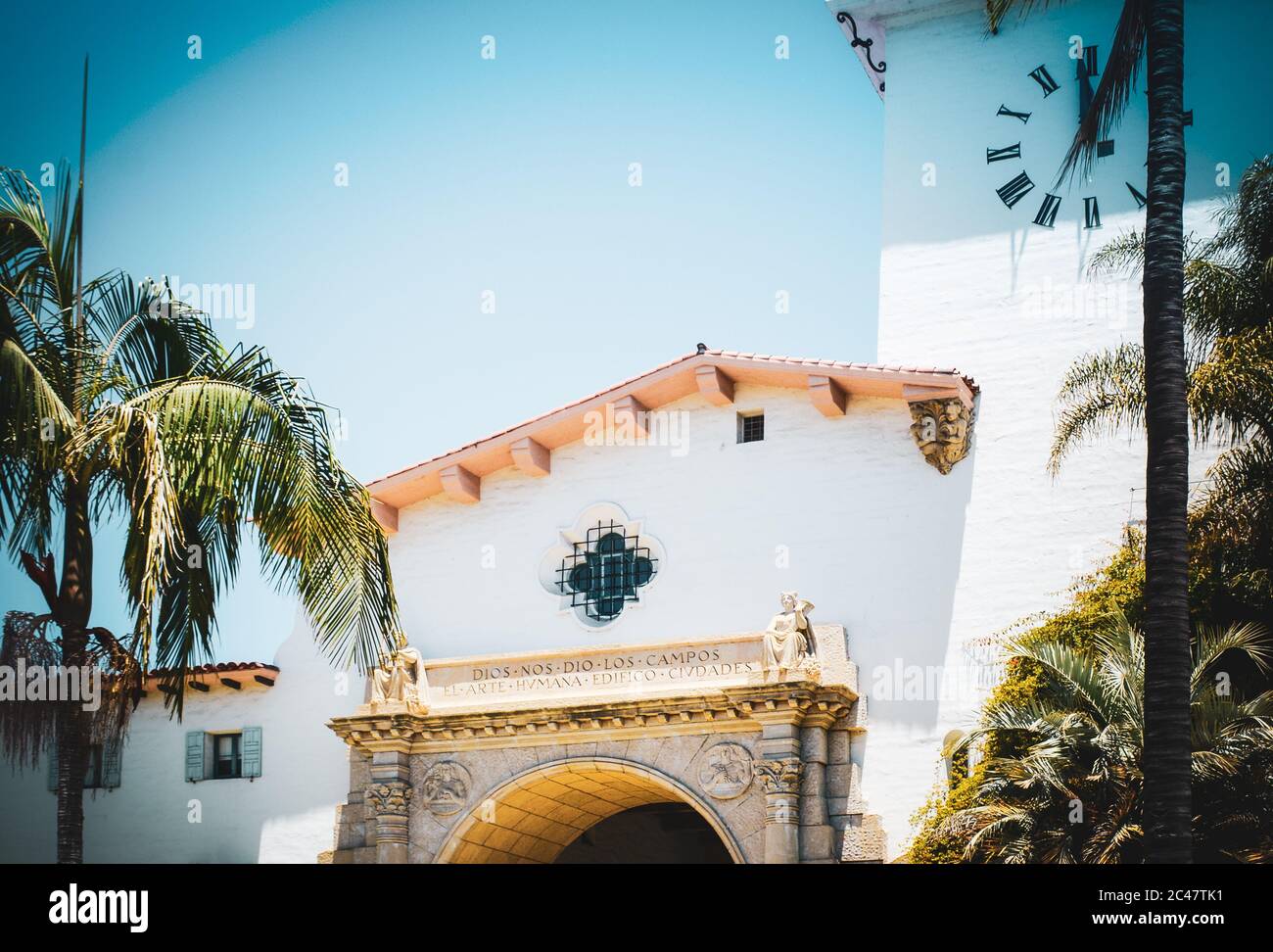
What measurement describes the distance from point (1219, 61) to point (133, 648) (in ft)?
62.6

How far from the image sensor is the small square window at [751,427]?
85.7 feet

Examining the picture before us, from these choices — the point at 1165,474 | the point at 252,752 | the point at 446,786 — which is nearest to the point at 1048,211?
the point at 1165,474

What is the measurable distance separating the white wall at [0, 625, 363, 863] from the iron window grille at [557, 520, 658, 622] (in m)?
3.82

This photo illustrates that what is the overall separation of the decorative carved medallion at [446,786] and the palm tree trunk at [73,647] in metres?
9.70

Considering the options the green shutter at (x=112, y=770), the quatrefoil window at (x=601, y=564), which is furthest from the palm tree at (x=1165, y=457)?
the green shutter at (x=112, y=770)

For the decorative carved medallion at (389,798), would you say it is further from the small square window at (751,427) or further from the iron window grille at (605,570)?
the small square window at (751,427)

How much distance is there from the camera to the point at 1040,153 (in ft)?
89.9

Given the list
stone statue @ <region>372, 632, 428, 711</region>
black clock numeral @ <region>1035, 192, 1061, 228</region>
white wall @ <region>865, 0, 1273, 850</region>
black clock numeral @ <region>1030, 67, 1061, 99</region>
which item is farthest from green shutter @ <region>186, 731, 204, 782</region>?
black clock numeral @ <region>1030, 67, 1061, 99</region>

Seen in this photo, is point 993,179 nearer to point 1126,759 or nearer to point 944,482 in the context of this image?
point 944,482

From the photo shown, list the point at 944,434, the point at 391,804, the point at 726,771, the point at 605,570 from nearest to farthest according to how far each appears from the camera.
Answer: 1. the point at 726,771
2. the point at 944,434
3. the point at 391,804
4. the point at 605,570

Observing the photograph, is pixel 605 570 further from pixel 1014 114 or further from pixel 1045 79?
pixel 1045 79

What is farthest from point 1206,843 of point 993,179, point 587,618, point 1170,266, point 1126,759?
point 993,179

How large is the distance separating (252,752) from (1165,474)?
16149mm

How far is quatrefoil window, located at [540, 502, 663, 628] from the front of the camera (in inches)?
1029
